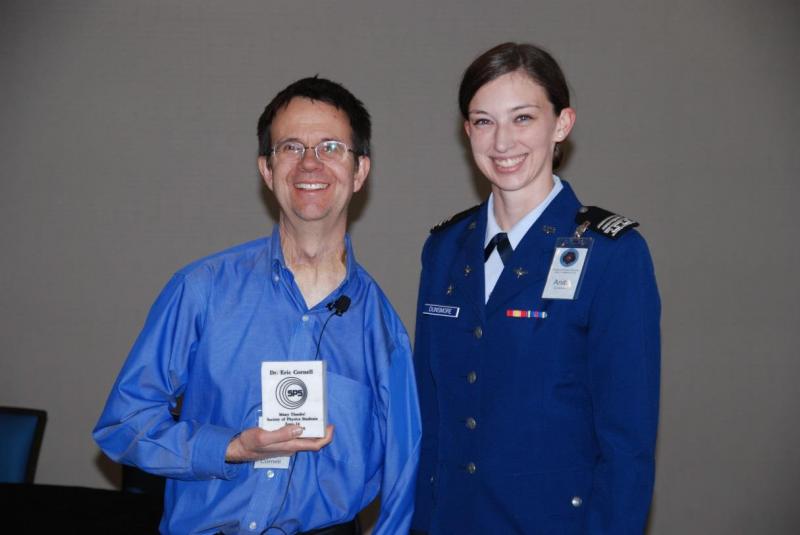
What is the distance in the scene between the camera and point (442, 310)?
216cm

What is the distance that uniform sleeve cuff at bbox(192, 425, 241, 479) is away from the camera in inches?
73.7

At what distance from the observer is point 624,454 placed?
177cm

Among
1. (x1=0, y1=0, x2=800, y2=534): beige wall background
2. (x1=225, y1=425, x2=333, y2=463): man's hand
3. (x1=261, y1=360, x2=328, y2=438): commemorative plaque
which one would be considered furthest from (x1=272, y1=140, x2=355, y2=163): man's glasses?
(x1=0, y1=0, x2=800, y2=534): beige wall background

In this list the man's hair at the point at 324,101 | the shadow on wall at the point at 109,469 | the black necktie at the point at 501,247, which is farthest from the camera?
the shadow on wall at the point at 109,469

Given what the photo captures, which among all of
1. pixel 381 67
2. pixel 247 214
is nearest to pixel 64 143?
pixel 247 214

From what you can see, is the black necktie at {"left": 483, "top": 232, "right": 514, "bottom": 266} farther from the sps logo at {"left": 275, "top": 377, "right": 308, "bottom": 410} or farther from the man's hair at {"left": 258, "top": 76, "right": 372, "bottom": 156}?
the sps logo at {"left": 275, "top": 377, "right": 308, "bottom": 410}

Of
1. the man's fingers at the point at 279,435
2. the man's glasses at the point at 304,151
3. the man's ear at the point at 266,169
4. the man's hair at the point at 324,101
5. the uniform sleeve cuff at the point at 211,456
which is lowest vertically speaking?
the uniform sleeve cuff at the point at 211,456

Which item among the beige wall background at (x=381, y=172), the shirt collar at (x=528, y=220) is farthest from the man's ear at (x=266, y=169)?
the beige wall background at (x=381, y=172)

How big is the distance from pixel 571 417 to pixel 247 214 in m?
2.96

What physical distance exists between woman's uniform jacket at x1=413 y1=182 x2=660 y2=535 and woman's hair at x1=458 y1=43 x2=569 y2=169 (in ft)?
0.91

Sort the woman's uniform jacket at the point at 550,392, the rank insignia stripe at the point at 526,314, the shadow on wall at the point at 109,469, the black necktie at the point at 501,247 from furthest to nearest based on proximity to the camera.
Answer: the shadow on wall at the point at 109,469
the black necktie at the point at 501,247
the rank insignia stripe at the point at 526,314
the woman's uniform jacket at the point at 550,392

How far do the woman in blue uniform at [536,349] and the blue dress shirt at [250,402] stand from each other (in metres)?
0.15

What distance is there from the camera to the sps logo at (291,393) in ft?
5.99

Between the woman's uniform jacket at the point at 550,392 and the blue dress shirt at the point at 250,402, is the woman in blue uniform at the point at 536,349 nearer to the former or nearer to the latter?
the woman's uniform jacket at the point at 550,392
